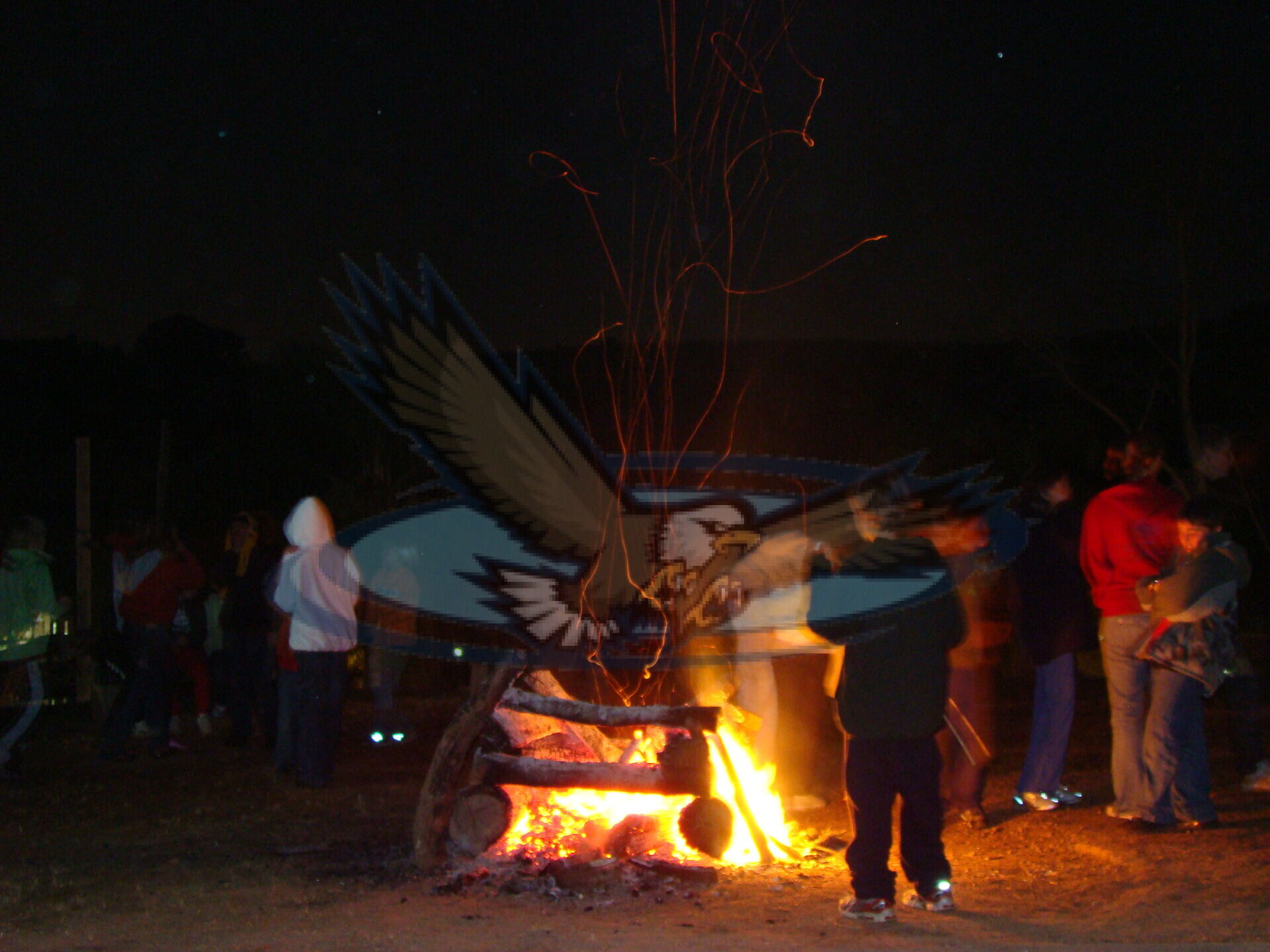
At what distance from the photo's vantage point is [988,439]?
2098 centimetres

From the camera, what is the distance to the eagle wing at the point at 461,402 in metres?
5.21

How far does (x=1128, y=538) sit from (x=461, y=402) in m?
3.43

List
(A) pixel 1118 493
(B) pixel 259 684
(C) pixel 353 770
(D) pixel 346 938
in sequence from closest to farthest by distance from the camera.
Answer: (D) pixel 346 938 < (A) pixel 1118 493 < (C) pixel 353 770 < (B) pixel 259 684

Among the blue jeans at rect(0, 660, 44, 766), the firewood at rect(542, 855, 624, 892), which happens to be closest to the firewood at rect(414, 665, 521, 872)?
the firewood at rect(542, 855, 624, 892)

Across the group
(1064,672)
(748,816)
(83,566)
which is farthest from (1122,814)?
(83,566)

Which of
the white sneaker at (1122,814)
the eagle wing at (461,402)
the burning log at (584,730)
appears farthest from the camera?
the burning log at (584,730)

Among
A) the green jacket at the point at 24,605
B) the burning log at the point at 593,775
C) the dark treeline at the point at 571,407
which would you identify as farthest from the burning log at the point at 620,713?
the dark treeline at the point at 571,407

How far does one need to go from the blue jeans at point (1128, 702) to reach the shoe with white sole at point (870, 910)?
2.02 metres

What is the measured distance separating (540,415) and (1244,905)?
12.6 feet

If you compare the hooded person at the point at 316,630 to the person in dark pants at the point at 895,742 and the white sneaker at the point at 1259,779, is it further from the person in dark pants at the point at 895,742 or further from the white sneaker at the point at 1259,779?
the white sneaker at the point at 1259,779

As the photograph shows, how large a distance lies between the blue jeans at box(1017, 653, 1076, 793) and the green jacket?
5.92 metres

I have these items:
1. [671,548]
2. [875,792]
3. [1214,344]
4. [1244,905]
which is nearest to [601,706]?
[875,792]

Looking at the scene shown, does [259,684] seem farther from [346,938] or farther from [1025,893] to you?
[1025,893]

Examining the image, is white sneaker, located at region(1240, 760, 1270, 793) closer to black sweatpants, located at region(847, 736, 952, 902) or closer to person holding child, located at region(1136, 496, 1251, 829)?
person holding child, located at region(1136, 496, 1251, 829)
